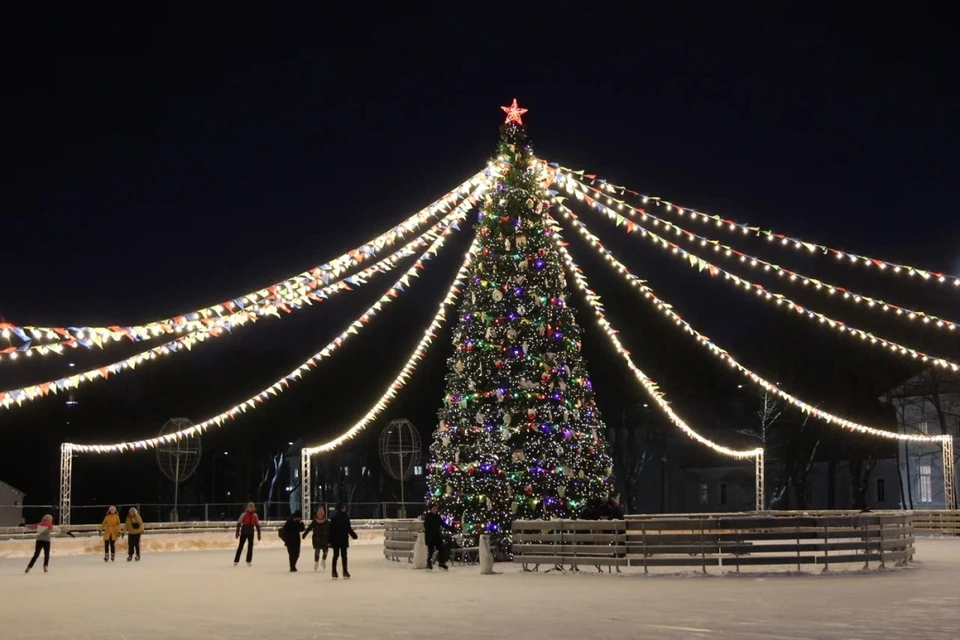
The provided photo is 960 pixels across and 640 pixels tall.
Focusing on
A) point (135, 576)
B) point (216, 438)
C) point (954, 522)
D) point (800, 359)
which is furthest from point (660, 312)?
point (135, 576)

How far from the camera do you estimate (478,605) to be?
47.9 ft

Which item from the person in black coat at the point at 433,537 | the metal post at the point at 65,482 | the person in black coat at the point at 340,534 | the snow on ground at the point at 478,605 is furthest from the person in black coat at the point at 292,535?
the metal post at the point at 65,482

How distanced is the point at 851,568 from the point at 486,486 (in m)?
7.00

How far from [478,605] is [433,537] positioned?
7.05m

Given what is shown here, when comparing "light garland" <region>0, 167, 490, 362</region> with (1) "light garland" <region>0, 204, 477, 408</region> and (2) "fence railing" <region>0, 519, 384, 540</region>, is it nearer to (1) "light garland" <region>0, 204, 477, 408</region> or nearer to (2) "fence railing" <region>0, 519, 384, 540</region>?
(1) "light garland" <region>0, 204, 477, 408</region>

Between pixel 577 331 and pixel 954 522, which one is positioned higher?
pixel 577 331

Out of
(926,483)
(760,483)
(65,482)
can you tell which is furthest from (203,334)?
(926,483)

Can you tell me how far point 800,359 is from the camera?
5159 cm

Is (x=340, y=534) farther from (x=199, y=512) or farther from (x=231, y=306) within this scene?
(x=199, y=512)

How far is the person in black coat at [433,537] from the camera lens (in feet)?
70.7

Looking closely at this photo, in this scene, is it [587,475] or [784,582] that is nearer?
[784,582]

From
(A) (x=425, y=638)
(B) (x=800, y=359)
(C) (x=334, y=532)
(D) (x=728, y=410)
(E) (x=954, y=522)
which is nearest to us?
(A) (x=425, y=638)

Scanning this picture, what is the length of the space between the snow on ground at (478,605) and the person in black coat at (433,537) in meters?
0.51

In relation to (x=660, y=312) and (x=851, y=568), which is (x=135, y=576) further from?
(x=660, y=312)
